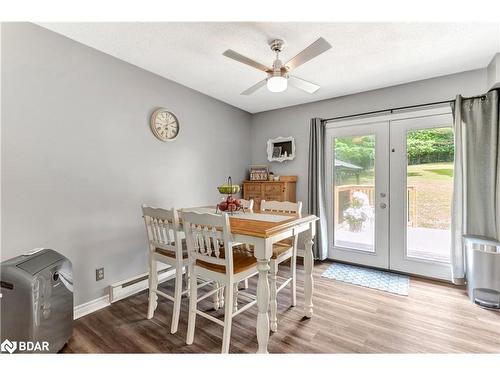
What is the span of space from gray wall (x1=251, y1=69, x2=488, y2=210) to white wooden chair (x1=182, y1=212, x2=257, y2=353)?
7.71ft

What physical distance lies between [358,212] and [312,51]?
2477mm

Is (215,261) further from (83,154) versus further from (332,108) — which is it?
(332,108)

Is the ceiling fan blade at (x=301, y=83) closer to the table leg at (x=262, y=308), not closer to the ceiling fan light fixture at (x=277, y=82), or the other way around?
the ceiling fan light fixture at (x=277, y=82)

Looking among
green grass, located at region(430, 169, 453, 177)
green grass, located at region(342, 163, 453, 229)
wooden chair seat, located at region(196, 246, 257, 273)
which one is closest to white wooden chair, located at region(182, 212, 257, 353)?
wooden chair seat, located at region(196, 246, 257, 273)

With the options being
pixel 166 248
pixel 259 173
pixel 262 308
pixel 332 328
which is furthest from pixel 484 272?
pixel 166 248

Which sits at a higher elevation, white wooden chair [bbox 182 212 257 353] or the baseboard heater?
white wooden chair [bbox 182 212 257 353]

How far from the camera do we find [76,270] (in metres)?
2.10

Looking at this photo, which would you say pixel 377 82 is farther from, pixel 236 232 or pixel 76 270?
pixel 76 270

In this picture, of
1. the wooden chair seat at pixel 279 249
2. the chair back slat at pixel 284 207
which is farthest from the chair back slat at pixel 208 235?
the chair back slat at pixel 284 207

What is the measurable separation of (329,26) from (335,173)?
7.10 ft

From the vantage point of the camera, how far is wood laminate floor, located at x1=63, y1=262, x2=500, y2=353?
171 cm

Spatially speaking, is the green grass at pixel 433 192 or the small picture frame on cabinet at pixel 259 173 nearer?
the green grass at pixel 433 192

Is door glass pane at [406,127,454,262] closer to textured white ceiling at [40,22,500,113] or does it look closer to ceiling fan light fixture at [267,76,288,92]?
textured white ceiling at [40,22,500,113]

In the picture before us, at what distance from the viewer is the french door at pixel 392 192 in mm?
2857
